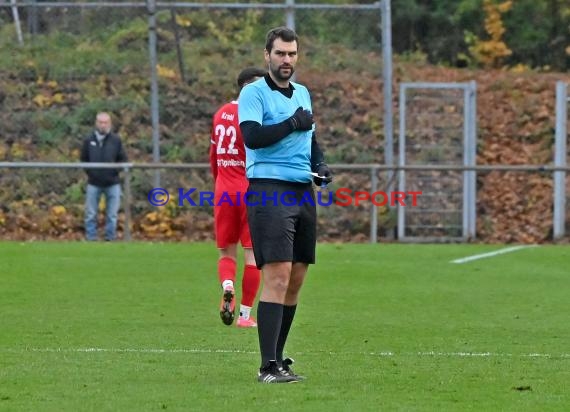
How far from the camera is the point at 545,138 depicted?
85.4 ft

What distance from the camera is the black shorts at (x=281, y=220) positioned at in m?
7.89

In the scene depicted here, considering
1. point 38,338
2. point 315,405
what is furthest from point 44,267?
point 315,405

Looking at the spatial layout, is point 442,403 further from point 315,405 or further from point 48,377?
point 48,377

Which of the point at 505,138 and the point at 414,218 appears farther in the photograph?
the point at 505,138

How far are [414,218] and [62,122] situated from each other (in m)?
6.26

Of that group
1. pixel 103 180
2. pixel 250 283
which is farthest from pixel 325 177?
pixel 103 180

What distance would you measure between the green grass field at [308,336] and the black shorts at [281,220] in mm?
734

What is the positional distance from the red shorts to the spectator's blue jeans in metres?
9.58

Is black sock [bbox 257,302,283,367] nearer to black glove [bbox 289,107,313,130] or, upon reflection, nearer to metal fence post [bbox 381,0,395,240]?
black glove [bbox 289,107,313,130]

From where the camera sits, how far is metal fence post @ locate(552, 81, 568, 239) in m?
21.5

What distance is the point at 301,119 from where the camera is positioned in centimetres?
791

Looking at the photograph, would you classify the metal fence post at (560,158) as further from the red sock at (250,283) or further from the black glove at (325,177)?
the black glove at (325,177)

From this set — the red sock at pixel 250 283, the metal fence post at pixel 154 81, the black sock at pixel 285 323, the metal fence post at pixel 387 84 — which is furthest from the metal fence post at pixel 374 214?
the black sock at pixel 285 323

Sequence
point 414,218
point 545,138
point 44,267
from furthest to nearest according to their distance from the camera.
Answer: point 545,138 < point 414,218 < point 44,267
